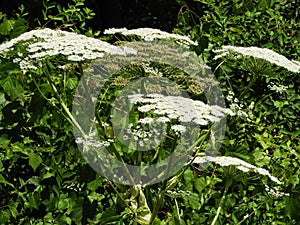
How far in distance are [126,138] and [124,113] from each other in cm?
26

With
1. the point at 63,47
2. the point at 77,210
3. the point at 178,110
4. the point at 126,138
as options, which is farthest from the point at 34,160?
the point at 178,110

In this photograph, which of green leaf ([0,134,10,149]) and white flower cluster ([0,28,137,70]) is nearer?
white flower cluster ([0,28,137,70])

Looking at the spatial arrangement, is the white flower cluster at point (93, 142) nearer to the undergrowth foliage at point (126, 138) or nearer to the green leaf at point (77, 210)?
the undergrowth foliage at point (126, 138)

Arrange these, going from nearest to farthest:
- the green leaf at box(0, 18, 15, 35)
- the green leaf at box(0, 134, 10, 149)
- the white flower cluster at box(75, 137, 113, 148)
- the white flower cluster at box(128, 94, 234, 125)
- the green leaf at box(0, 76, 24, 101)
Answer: the white flower cluster at box(128, 94, 234, 125) < the white flower cluster at box(75, 137, 113, 148) < the green leaf at box(0, 76, 24, 101) < the green leaf at box(0, 134, 10, 149) < the green leaf at box(0, 18, 15, 35)

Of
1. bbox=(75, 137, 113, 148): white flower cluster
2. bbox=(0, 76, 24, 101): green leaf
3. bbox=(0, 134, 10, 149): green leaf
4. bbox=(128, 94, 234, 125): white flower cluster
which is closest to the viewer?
bbox=(128, 94, 234, 125): white flower cluster

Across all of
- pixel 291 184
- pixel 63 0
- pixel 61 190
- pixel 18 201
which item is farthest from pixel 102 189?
pixel 63 0

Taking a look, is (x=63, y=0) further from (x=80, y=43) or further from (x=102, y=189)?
(x=80, y=43)

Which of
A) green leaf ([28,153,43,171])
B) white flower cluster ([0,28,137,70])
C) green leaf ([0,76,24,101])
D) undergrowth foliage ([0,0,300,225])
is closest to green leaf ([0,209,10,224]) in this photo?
undergrowth foliage ([0,0,300,225])

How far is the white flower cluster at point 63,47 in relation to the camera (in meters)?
1.66

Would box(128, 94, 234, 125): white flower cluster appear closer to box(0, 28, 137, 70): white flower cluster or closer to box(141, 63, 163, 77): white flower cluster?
box(141, 63, 163, 77): white flower cluster

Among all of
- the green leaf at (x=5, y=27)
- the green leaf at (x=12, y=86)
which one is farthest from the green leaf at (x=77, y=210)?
the green leaf at (x=5, y=27)

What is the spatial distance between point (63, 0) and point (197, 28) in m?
3.85

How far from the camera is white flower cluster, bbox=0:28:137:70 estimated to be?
65.4 inches

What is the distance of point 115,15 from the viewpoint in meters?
6.91
